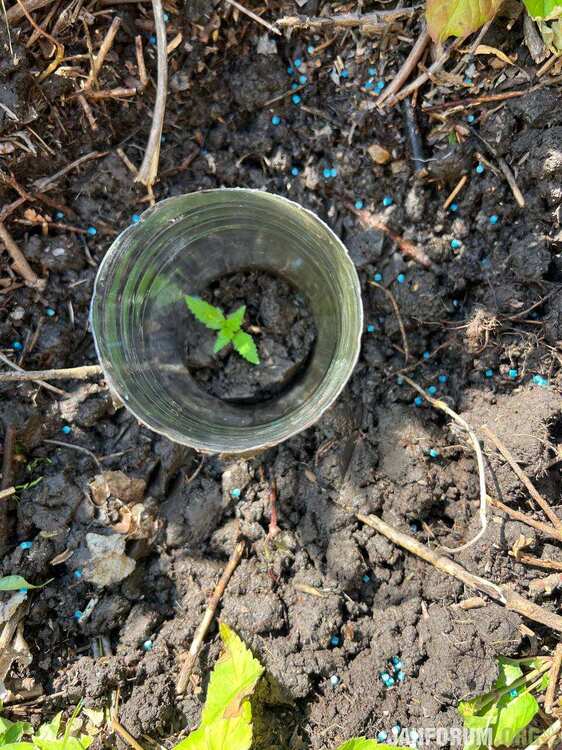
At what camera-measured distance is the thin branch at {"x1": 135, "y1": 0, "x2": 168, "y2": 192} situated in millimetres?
2309

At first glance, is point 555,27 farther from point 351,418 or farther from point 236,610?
point 236,610

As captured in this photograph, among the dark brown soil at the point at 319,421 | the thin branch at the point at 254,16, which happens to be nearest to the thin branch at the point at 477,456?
the dark brown soil at the point at 319,421

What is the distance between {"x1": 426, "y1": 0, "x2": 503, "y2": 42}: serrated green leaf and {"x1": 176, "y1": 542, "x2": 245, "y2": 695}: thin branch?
1927 millimetres

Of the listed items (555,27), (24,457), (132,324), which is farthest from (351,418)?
(555,27)

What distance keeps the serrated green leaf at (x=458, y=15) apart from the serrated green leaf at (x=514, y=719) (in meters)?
2.23

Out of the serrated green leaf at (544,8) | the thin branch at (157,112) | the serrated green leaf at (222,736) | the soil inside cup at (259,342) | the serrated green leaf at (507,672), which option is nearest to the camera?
the serrated green leaf at (222,736)

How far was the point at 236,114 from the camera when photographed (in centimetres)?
251

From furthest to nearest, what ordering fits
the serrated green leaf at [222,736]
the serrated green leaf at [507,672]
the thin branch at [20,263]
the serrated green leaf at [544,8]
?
1. the thin branch at [20,263]
2. the serrated green leaf at [507,672]
3. the serrated green leaf at [544,8]
4. the serrated green leaf at [222,736]

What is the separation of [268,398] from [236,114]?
1.13 metres

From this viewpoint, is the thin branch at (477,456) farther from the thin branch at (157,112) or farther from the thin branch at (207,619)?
the thin branch at (157,112)

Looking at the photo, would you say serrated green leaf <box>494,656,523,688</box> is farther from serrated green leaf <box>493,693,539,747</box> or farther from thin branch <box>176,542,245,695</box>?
thin branch <box>176,542,245,695</box>

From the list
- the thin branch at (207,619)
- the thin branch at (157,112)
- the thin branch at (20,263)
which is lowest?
the thin branch at (207,619)

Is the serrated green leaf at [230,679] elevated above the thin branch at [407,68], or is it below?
below

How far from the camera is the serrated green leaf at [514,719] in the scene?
2.10 metres
